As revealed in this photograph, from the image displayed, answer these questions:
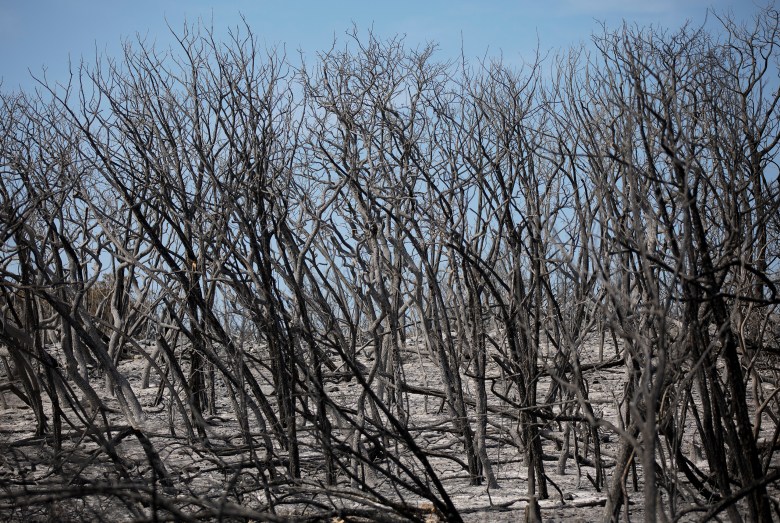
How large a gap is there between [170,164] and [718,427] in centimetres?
614

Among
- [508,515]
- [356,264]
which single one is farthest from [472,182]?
[508,515]

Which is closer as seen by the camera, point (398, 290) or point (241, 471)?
point (241, 471)

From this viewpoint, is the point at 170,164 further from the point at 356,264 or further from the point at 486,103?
the point at 486,103

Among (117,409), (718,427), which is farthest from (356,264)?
(117,409)

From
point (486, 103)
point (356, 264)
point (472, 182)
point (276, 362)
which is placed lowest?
point (276, 362)

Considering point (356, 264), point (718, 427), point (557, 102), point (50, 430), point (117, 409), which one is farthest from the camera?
point (117, 409)

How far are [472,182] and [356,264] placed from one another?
5.68 feet

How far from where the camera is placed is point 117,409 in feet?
42.4

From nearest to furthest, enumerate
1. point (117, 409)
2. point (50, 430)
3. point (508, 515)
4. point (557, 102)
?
point (508, 515) < point (557, 102) < point (50, 430) < point (117, 409)

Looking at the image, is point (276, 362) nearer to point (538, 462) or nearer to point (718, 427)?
point (538, 462)

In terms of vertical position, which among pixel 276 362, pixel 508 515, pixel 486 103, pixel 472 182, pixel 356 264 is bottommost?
pixel 508 515

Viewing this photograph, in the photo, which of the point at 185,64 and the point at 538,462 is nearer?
the point at 538,462

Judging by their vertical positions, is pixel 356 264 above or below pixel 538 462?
above

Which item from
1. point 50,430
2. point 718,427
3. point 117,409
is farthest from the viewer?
point 117,409
